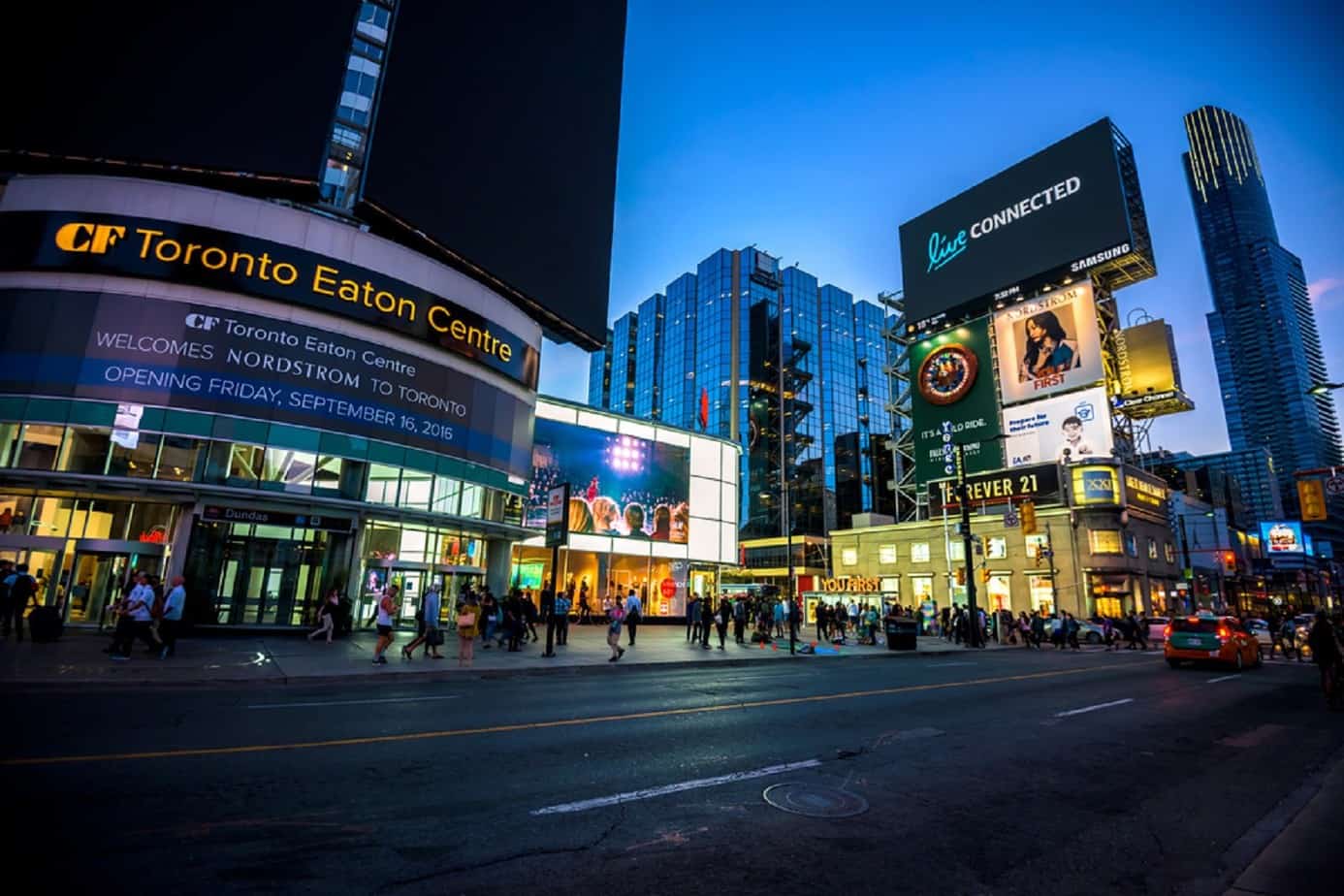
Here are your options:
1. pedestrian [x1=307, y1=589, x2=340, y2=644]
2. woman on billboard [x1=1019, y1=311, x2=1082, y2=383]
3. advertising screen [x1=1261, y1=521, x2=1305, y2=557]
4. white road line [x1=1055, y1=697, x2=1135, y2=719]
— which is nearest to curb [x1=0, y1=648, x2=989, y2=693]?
white road line [x1=1055, y1=697, x2=1135, y2=719]

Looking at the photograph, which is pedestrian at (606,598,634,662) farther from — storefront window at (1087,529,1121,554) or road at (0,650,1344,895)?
storefront window at (1087,529,1121,554)

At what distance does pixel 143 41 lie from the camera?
25.4m

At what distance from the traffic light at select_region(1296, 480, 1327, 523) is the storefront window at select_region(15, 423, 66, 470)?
38.3 metres

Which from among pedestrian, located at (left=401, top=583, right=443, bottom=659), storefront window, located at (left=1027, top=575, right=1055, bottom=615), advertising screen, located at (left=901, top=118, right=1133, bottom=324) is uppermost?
advertising screen, located at (left=901, top=118, right=1133, bottom=324)

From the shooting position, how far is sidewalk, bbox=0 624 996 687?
1123 centimetres

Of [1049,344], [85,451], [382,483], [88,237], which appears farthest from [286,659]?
[1049,344]

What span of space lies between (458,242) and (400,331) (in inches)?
238

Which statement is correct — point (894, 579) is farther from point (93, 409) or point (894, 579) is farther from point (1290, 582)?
point (1290, 582)

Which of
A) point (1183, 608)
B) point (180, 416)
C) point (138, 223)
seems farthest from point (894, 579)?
point (138, 223)

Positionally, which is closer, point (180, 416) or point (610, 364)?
point (180, 416)

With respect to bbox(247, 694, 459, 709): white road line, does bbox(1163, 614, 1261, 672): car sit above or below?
above

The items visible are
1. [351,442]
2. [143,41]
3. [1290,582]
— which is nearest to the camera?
[351,442]

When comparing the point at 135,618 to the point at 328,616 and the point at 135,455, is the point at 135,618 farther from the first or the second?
the point at 135,455

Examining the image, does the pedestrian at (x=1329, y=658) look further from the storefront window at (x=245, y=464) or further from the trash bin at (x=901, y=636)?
the storefront window at (x=245, y=464)
